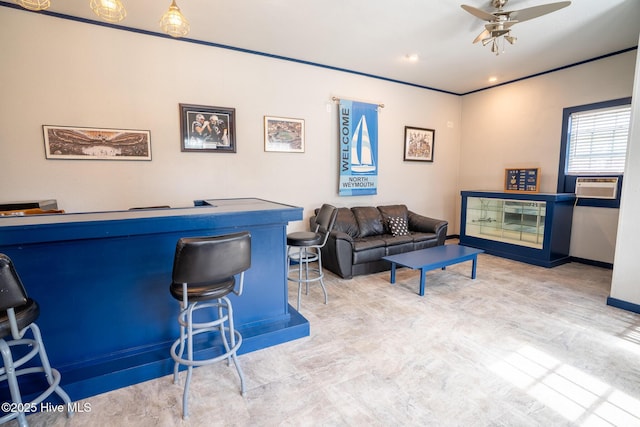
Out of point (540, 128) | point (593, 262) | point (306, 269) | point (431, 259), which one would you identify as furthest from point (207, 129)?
point (593, 262)

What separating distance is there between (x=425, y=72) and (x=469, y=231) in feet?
10.2

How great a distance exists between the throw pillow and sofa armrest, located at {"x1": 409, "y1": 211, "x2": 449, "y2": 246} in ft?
0.74

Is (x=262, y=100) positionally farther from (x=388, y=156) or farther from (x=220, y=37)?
(x=388, y=156)

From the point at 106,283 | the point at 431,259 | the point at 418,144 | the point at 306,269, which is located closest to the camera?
the point at 106,283

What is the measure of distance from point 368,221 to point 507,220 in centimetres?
262

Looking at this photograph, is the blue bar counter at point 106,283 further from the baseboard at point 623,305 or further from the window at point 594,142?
the window at point 594,142

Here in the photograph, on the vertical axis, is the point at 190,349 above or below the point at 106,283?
below

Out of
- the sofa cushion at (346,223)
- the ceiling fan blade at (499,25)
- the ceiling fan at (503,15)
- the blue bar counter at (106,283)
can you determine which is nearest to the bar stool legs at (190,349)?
the blue bar counter at (106,283)

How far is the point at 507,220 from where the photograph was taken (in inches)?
213

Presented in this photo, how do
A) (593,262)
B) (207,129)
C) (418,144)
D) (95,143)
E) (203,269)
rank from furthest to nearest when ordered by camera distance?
(418,144), (593,262), (207,129), (95,143), (203,269)

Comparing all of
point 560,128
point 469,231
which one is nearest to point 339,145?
point 469,231

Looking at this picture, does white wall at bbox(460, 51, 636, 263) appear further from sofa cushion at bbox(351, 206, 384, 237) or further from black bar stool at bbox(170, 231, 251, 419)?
black bar stool at bbox(170, 231, 251, 419)

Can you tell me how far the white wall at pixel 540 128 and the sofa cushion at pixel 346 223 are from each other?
3.20 metres

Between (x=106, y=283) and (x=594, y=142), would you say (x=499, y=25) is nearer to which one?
(x=594, y=142)
